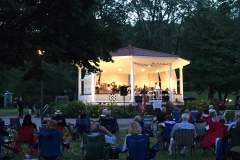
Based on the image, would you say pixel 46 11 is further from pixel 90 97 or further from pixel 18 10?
pixel 90 97

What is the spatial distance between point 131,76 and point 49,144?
2395 cm

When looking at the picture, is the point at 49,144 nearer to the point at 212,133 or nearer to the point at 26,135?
the point at 26,135

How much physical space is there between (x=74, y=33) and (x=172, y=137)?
12.5 ft

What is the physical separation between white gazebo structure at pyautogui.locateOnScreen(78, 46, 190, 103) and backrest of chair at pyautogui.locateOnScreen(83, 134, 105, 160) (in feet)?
70.1

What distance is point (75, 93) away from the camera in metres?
65.0

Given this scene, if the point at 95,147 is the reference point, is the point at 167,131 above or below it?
above

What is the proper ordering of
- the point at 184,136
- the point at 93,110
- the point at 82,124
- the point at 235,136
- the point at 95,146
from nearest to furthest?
the point at 235,136 → the point at 95,146 → the point at 184,136 → the point at 82,124 → the point at 93,110

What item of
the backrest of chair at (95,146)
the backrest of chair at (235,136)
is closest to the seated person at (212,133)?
the backrest of chair at (235,136)

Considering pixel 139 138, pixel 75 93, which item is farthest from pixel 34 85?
pixel 139 138

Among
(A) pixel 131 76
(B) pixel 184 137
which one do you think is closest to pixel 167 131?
(B) pixel 184 137

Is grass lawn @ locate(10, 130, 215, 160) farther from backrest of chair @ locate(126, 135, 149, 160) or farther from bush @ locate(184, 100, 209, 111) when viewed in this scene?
bush @ locate(184, 100, 209, 111)

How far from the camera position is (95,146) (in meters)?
12.2

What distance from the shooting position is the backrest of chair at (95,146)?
481 inches

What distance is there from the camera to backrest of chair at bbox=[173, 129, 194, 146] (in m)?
14.3
